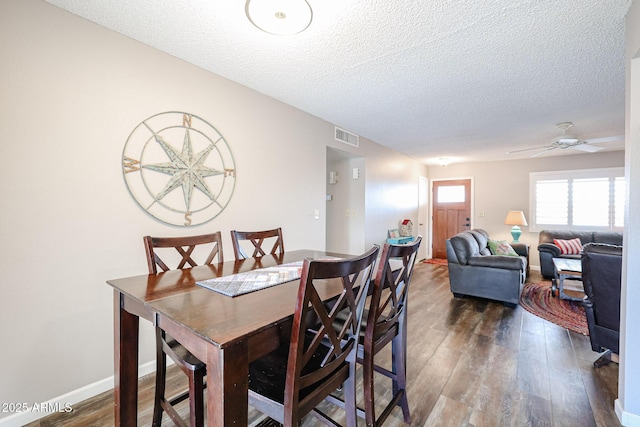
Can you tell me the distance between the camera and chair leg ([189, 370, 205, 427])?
1.11m

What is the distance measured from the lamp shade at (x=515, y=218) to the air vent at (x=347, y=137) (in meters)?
3.73

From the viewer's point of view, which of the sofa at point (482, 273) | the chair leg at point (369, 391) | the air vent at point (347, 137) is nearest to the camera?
the chair leg at point (369, 391)

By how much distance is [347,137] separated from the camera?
158 inches

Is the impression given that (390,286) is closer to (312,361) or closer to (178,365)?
(312,361)

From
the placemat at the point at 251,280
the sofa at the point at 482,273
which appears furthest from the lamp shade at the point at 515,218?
the placemat at the point at 251,280

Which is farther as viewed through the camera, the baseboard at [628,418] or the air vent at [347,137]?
the air vent at [347,137]

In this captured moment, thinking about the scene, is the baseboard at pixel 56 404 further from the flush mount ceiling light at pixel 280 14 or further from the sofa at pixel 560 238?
the sofa at pixel 560 238

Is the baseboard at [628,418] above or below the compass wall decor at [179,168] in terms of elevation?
below

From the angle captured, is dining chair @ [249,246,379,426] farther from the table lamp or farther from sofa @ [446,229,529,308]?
the table lamp

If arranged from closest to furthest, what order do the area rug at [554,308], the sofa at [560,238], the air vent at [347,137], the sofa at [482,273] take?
the area rug at [554,308]
the sofa at [482,273]
the air vent at [347,137]
the sofa at [560,238]

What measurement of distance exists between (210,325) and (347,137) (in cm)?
352

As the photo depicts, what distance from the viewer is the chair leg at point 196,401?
111 centimetres

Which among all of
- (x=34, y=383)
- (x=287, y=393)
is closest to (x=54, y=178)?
(x=34, y=383)

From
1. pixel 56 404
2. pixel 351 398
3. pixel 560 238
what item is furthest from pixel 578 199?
pixel 56 404
